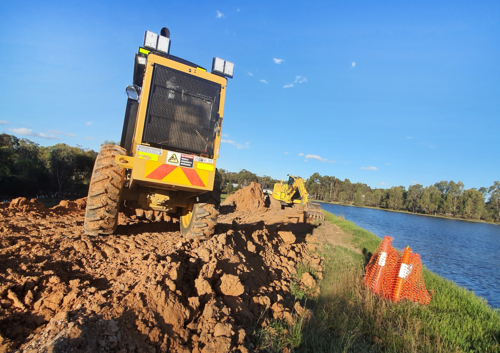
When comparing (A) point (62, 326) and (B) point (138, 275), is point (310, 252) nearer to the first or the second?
(B) point (138, 275)

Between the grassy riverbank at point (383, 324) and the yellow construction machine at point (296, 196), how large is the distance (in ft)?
45.0

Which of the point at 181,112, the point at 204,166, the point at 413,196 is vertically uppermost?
the point at 413,196

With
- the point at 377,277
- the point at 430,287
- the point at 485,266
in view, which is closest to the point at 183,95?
the point at 377,277

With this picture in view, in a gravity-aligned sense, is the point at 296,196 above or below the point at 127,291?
above

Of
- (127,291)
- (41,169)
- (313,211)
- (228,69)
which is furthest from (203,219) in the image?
(41,169)

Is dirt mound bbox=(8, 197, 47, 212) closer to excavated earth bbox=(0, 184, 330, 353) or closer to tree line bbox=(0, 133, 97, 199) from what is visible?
excavated earth bbox=(0, 184, 330, 353)

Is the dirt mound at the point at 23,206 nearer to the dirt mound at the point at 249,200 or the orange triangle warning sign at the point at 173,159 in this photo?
the orange triangle warning sign at the point at 173,159

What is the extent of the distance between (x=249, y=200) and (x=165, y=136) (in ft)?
65.1

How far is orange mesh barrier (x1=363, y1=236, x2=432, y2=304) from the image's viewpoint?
19.6 ft

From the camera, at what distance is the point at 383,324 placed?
486 centimetres

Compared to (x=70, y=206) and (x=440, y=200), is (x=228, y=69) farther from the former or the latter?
(x=440, y=200)

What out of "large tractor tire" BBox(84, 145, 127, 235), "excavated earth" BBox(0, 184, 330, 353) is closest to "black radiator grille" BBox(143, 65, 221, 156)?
"large tractor tire" BBox(84, 145, 127, 235)

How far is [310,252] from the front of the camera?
28.6ft

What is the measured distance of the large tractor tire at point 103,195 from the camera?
4.94m
